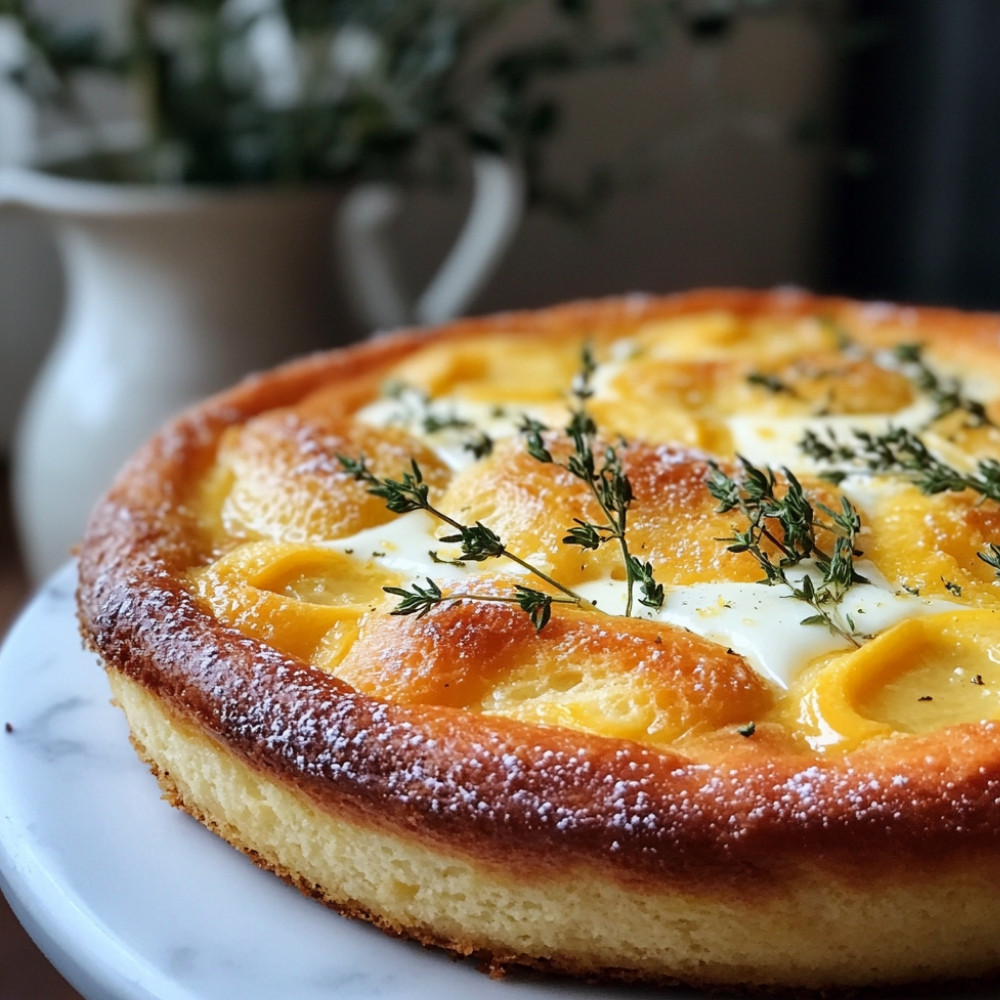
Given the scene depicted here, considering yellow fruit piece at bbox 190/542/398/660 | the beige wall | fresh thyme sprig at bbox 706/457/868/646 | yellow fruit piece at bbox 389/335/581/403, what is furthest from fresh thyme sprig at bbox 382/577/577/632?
the beige wall

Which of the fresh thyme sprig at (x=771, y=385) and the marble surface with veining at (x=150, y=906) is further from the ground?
the fresh thyme sprig at (x=771, y=385)

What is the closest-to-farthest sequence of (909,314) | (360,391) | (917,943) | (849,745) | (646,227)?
(917,943) → (849,745) → (360,391) → (909,314) → (646,227)

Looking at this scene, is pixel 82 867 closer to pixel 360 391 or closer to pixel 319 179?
pixel 360 391

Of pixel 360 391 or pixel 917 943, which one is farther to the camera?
pixel 360 391

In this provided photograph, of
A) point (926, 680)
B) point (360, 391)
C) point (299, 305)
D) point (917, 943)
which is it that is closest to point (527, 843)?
point (917, 943)

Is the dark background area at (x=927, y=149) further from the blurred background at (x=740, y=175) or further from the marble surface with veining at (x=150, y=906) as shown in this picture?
the marble surface with veining at (x=150, y=906)

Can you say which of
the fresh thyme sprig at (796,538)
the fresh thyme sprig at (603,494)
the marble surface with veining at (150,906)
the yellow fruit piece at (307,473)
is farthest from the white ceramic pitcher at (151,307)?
the fresh thyme sprig at (796,538)

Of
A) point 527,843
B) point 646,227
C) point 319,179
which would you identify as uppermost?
point 319,179
